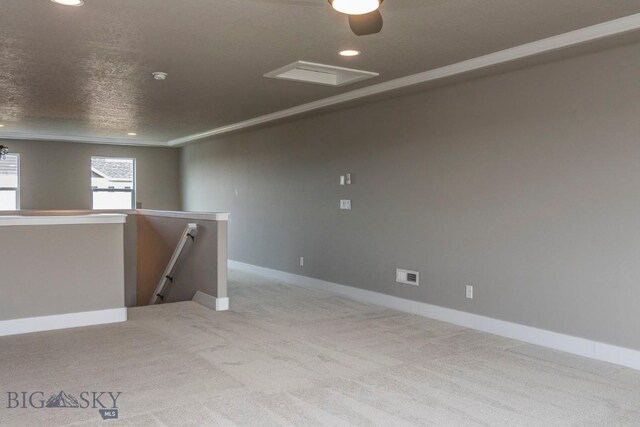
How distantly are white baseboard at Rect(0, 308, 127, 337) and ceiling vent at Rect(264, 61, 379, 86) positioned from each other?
271 cm

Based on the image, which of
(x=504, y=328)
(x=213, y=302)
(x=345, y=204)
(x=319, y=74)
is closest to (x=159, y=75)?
(x=319, y=74)

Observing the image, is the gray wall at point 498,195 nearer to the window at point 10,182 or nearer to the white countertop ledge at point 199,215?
the white countertop ledge at point 199,215

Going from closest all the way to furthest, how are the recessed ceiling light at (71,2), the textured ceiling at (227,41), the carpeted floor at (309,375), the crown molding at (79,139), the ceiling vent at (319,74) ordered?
the carpeted floor at (309,375) < the recessed ceiling light at (71,2) < the textured ceiling at (227,41) < the ceiling vent at (319,74) < the crown molding at (79,139)

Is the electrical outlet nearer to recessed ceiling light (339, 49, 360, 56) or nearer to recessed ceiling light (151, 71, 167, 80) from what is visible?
recessed ceiling light (339, 49, 360, 56)

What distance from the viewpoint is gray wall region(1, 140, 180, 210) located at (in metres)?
10.2

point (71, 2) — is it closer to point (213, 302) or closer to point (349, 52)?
point (349, 52)

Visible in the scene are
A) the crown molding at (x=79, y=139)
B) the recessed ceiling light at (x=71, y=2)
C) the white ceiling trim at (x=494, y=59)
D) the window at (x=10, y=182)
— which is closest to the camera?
the recessed ceiling light at (x=71, y=2)

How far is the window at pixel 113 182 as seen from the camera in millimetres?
10930

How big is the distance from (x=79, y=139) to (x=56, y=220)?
613 cm

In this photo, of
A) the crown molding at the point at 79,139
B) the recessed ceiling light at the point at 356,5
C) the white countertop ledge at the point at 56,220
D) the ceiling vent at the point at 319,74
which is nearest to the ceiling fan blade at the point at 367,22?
the recessed ceiling light at the point at 356,5

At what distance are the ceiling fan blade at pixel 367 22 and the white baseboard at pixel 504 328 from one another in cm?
302

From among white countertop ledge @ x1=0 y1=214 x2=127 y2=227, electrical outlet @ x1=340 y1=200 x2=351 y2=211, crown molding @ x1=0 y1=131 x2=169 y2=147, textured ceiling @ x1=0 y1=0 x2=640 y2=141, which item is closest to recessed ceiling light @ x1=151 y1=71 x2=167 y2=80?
textured ceiling @ x1=0 y1=0 x2=640 y2=141

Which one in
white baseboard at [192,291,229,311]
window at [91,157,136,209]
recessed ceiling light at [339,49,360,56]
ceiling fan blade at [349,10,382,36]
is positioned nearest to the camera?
ceiling fan blade at [349,10,382,36]

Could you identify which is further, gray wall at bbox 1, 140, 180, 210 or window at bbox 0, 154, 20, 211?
gray wall at bbox 1, 140, 180, 210
